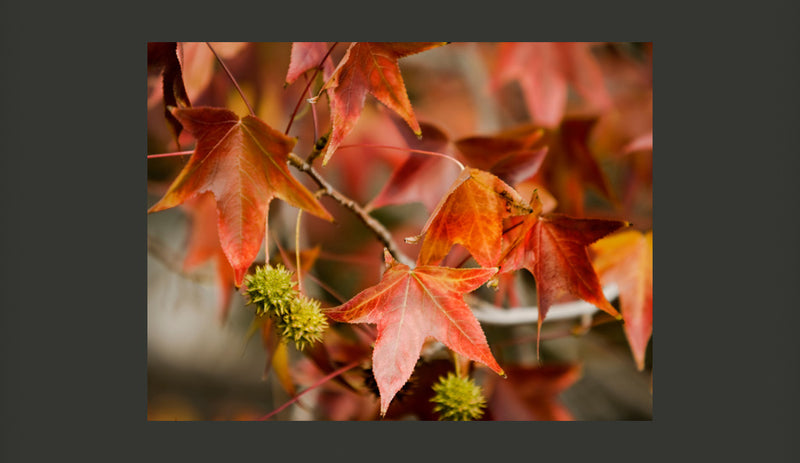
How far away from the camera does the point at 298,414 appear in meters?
1.18

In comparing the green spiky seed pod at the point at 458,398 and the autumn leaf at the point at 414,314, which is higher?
the autumn leaf at the point at 414,314

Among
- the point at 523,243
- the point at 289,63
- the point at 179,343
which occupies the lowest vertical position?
the point at 179,343

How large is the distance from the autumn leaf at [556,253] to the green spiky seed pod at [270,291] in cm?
38

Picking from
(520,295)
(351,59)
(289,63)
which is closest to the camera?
(351,59)

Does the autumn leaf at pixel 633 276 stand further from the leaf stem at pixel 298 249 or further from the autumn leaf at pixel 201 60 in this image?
the autumn leaf at pixel 201 60

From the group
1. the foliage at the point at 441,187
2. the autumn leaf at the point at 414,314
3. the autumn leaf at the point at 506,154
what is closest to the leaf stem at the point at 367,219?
the foliage at the point at 441,187

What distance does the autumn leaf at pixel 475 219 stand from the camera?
983 mm

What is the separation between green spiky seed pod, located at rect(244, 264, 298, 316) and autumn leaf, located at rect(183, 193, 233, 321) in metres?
0.20

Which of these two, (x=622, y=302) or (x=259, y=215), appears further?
(x=622, y=302)

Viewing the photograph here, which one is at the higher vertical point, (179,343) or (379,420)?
(179,343)

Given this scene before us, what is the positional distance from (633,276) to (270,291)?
2.43 feet

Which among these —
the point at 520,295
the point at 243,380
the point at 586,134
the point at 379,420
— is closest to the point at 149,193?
the point at 243,380

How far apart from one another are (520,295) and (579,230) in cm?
26

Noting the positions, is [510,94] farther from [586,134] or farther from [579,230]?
[579,230]
